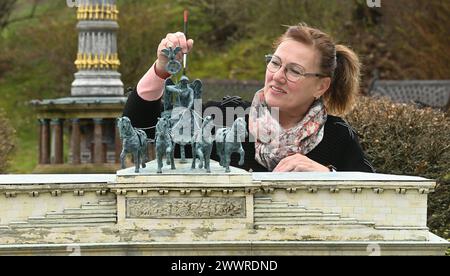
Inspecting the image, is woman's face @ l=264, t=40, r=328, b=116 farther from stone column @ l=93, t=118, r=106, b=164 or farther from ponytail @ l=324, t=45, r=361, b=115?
stone column @ l=93, t=118, r=106, b=164

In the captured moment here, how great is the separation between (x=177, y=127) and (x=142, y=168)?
1.47 m

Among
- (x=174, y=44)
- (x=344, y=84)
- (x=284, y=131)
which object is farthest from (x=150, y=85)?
(x=344, y=84)

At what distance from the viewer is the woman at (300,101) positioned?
65.1 ft

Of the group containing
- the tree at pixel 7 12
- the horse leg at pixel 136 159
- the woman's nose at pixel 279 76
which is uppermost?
the tree at pixel 7 12

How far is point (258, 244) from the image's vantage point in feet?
70.7

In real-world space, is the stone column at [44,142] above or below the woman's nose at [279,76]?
below

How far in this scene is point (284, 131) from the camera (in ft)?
65.7

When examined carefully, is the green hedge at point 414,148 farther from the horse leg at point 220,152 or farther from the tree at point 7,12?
the tree at point 7,12

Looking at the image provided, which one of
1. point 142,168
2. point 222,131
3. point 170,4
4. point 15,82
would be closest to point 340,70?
point 222,131

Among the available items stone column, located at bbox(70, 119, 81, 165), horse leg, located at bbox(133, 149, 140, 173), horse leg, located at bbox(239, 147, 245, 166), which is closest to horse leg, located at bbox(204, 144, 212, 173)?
horse leg, located at bbox(239, 147, 245, 166)

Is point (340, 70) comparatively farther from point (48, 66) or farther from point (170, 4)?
point (170, 4)

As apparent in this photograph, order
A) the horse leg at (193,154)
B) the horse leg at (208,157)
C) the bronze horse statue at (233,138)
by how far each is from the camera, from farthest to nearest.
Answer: the horse leg at (208,157)
the horse leg at (193,154)
the bronze horse statue at (233,138)

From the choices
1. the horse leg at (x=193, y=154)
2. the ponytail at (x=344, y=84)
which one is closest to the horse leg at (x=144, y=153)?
the horse leg at (x=193, y=154)

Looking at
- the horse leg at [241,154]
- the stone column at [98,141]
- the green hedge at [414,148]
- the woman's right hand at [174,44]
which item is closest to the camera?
the woman's right hand at [174,44]
